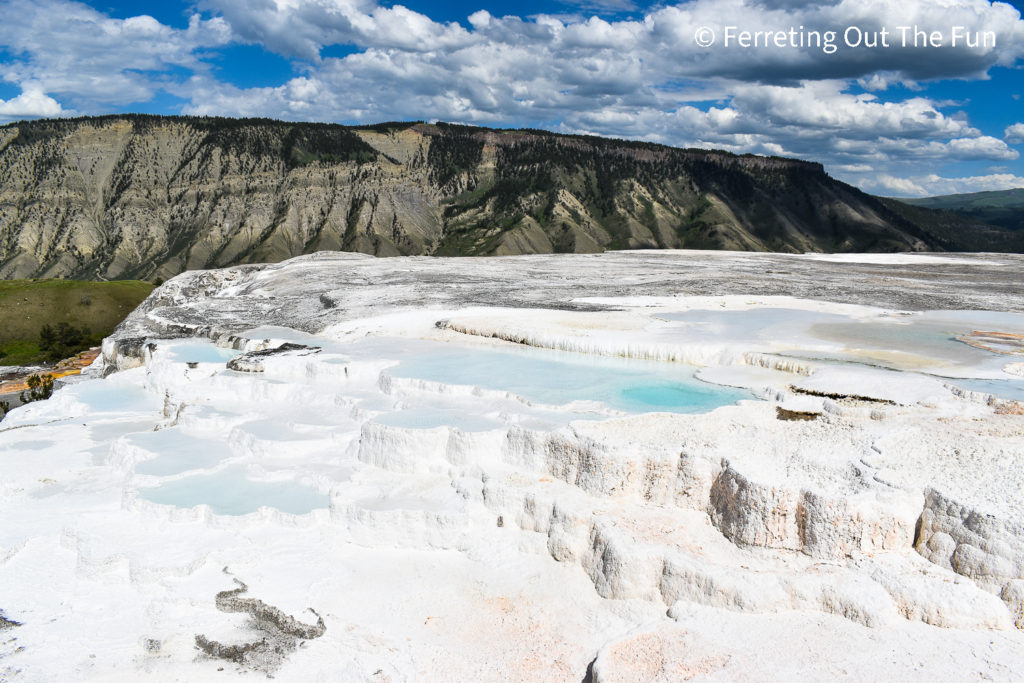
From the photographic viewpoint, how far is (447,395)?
40.0ft

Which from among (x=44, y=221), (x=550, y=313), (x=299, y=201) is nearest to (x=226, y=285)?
(x=550, y=313)

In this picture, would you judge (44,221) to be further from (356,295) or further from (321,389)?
(321,389)

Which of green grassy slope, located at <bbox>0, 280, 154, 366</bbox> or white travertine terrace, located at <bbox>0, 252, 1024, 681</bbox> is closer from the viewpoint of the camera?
white travertine terrace, located at <bbox>0, 252, 1024, 681</bbox>

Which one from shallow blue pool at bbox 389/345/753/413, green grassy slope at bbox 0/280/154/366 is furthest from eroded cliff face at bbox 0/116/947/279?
shallow blue pool at bbox 389/345/753/413

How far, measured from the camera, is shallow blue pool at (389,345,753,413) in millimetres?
11508

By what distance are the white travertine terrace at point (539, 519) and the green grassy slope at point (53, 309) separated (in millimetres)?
44016

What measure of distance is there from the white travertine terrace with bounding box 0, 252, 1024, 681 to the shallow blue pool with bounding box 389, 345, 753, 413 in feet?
0.32

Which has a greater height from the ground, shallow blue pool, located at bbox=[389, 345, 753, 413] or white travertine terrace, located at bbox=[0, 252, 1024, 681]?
shallow blue pool, located at bbox=[389, 345, 753, 413]

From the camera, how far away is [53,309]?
54188mm

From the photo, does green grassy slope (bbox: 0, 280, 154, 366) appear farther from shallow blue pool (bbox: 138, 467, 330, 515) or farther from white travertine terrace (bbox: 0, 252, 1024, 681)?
shallow blue pool (bbox: 138, 467, 330, 515)

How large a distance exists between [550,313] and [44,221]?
123905 millimetres

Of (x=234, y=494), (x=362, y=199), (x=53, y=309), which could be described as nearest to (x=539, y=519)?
(x=234, y=494)

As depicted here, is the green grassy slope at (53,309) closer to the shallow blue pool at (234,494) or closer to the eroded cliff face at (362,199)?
the shallow blue pool at (234,494)

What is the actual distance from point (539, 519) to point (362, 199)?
123255 millimetres
